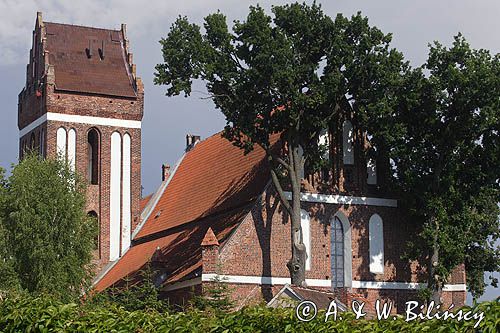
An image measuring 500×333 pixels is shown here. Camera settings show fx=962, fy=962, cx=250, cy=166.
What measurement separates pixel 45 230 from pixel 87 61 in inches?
479

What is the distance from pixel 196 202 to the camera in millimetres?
40469

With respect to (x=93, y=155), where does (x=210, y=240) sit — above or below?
below

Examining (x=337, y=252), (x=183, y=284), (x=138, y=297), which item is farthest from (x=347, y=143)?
(x=138, y=297)

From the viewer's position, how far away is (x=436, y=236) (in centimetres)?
3294

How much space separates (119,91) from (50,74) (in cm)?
318

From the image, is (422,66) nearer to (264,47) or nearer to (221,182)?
(264,47)

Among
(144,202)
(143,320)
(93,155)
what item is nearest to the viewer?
(143,320)

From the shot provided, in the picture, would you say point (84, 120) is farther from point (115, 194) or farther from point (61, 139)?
point (115, 194)

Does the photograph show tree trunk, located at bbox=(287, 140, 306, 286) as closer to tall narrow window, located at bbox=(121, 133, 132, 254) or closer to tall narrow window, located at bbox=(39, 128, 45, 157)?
tall narrow window, located at bbox=(121, 133, 132, 254)

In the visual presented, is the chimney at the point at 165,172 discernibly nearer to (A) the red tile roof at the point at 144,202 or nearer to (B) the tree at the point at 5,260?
(A) the red tile roof at the point at 144,202

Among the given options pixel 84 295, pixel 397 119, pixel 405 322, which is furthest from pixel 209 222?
pixel 405 322

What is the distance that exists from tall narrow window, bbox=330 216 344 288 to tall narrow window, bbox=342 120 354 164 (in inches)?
86.9

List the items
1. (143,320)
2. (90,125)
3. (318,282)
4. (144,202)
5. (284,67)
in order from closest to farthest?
(143,320) < (284,67) < (318,282) < (90,125) < (144,202)

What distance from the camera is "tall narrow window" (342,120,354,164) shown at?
3522 cm
